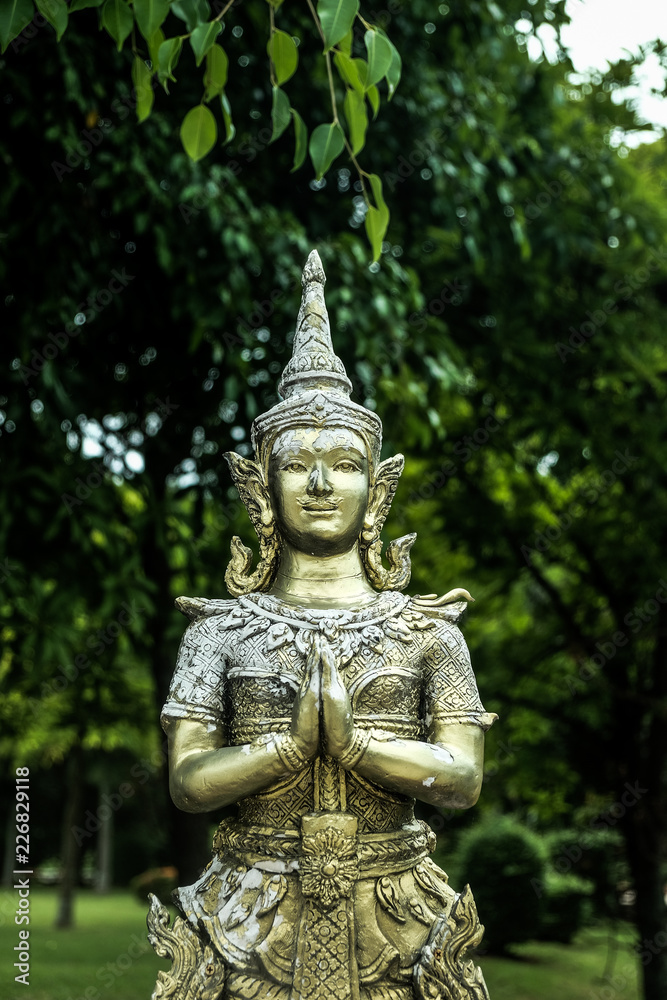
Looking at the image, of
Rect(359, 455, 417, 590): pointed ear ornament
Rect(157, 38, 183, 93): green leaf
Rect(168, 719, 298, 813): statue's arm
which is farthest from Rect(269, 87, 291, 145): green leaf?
Rect(168, 719, 298, 813): statue's arm

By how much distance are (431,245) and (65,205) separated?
3301 millimetres

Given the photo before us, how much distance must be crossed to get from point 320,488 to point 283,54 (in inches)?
50.8

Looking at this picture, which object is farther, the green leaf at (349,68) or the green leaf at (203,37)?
the green leaf at (349,68)

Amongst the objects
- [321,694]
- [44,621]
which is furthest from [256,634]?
[44,621]

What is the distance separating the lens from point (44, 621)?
5.71m

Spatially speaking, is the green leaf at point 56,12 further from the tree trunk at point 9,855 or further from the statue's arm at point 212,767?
the tree trunk at point 9,855

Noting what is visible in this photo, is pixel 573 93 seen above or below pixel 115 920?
above

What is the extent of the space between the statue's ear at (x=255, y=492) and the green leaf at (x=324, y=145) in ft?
3.28

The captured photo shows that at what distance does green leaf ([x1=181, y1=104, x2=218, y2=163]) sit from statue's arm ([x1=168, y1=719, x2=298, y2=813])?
1.70m

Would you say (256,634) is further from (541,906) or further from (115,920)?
(115,920)

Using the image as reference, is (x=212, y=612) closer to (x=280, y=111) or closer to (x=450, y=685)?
(x=450, y=685)

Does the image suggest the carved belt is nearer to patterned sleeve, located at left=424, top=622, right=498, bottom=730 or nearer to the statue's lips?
patterned sleeve, located at left=424, top=622, right=498, bottom=730

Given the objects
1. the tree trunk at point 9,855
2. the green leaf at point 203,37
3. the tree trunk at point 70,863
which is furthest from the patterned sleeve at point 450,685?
the tree trunk at point 9,855

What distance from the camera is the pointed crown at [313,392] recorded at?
339 centimetres
